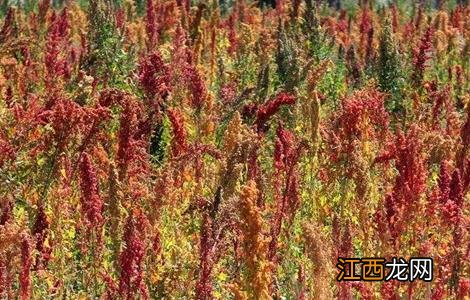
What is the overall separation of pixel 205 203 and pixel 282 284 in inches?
38.4

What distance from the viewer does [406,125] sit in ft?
22.6

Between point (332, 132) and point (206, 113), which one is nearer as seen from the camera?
point (332, 132)

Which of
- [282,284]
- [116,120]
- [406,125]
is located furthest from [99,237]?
[406,125]

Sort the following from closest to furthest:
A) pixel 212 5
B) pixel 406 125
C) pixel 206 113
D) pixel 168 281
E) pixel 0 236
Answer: pixel 0 236 < pixel 168 281 < pixel 206 113 < pixel 406 125 < pixel 212 5

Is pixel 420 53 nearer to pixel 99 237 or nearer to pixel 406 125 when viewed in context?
pixel 406 125

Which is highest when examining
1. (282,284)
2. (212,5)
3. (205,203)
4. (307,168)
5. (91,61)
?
(212,5)

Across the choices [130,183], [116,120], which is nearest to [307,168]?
[130,183]

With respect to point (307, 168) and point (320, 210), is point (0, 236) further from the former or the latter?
point (307, 168)

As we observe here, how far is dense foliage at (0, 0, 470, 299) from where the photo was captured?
319cm

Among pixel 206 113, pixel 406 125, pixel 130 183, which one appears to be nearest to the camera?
pixel 130 183

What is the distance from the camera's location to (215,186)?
4.36 metres

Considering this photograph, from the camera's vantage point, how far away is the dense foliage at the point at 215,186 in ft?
10.5

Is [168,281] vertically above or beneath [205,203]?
beneath

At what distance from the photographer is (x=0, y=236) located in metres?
2.85
